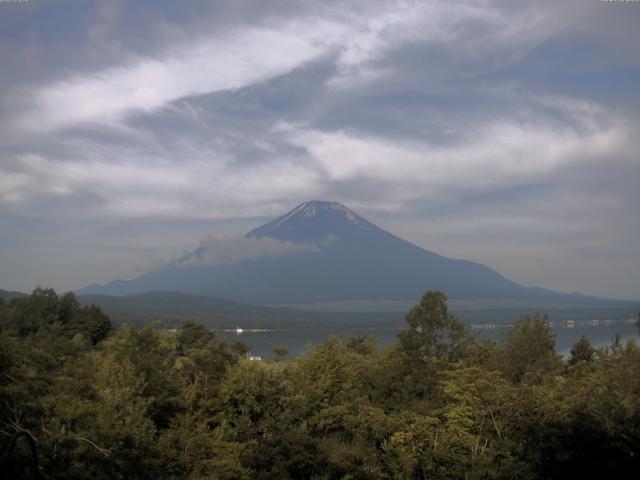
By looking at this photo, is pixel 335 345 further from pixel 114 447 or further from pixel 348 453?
pixel 114 447

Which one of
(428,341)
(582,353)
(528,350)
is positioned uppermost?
(428,341)

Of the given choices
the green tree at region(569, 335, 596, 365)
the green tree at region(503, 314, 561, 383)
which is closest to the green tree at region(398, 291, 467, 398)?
the green tree at region(503, 314, 561, 383)

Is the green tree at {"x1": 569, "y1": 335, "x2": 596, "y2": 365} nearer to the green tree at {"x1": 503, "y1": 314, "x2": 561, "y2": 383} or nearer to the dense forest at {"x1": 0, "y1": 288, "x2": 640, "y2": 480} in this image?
the green tree at {"x1": 503, "y1": 314, "x2": 561, "y2": 383}

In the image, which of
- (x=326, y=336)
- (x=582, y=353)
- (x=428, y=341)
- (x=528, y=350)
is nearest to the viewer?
(x=428, y=341)

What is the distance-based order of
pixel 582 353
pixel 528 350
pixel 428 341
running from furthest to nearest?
pixel 582 353 < pixel 528 350 < pixel 428 341

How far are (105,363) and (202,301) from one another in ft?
565

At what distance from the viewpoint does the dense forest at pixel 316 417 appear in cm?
1098

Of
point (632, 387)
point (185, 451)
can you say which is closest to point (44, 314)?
point (185, 451)

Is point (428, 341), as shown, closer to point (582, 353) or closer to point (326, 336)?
point (582, 353)

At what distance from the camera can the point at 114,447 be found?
1003cm

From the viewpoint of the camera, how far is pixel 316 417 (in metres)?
16.1

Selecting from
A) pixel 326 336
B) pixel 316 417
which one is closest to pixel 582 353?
pixel 316 417

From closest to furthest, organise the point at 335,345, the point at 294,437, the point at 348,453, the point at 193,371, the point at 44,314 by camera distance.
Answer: the point at 294,437
the point at 348,453
the point at 193,371
the point at 335,345
the point at 44,314

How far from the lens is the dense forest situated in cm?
1098
